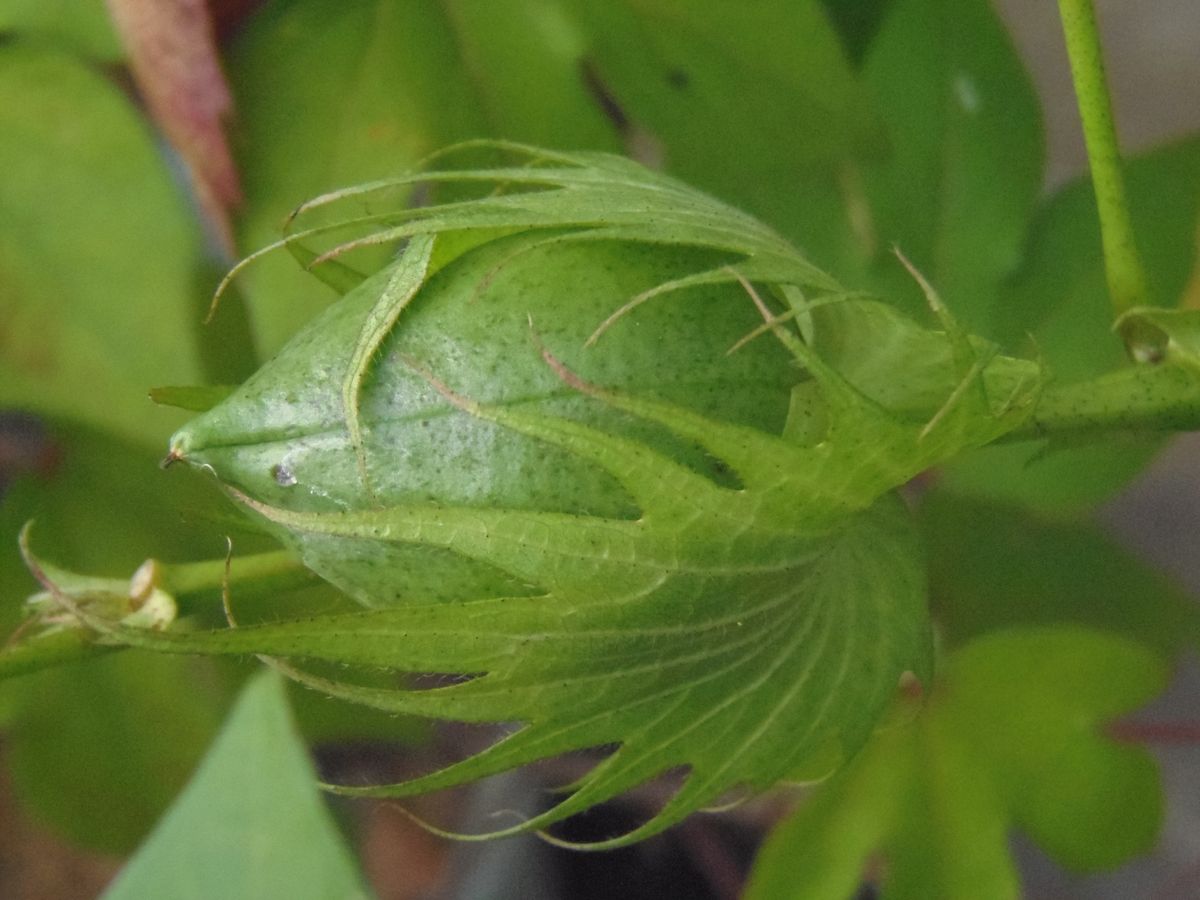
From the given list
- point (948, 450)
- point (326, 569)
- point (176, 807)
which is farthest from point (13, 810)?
point (948, 450)

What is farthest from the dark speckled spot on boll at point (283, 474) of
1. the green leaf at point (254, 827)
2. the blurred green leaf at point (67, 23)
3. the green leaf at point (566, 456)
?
the blurred green leaf at point (67, 23)

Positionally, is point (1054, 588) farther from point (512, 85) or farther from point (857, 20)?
point (512, 85)

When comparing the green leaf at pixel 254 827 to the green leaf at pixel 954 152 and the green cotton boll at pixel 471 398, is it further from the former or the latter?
the green leaf at pixel 954 152

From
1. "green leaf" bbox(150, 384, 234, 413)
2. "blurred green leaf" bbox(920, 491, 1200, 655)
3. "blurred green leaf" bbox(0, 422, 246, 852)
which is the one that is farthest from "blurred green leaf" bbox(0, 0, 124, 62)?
"blurred green leaf" bbox(920, 491, 1200, 655)

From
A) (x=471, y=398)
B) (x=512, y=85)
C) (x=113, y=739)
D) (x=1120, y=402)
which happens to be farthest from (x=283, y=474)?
(x=113, y=739)

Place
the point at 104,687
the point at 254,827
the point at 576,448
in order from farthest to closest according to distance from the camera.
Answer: the point at 104,687, the point at 254,827, the point at 576,448

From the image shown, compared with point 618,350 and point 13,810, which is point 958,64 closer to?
point 618,350

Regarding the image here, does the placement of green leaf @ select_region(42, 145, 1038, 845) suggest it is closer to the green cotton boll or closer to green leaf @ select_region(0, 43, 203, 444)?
the green cotton boll
